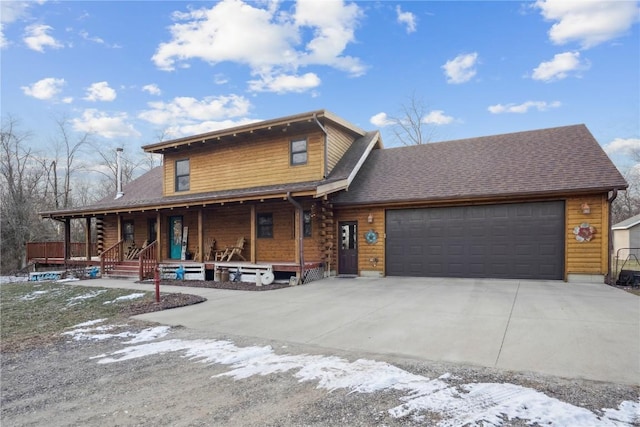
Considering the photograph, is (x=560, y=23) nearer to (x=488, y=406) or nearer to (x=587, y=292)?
(x=587, y=292)

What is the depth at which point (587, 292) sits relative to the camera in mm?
8609

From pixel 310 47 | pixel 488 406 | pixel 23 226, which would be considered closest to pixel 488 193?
pixel 488 406

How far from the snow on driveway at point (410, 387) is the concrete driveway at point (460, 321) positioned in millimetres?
646

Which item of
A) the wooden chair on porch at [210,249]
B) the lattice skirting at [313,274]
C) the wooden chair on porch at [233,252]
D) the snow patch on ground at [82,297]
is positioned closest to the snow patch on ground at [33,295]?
the snow patch on ground at [82,297]

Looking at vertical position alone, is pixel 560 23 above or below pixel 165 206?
above

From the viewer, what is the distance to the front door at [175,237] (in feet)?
51.8

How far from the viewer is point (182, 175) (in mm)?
16141

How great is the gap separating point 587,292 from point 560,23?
10.1 meters

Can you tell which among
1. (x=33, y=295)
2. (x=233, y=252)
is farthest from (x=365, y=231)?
(x=33, y=295)

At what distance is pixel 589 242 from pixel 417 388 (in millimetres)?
9450

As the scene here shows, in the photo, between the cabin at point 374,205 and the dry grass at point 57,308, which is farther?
the cabin at point 374,205

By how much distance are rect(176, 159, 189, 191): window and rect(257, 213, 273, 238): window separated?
14.1 ft

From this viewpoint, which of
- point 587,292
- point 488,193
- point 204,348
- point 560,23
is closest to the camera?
point 204,348

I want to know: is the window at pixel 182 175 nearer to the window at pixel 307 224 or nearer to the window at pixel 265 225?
the window at pixel 265 225
